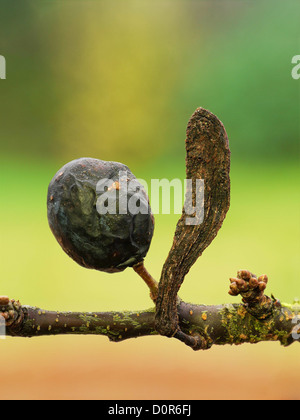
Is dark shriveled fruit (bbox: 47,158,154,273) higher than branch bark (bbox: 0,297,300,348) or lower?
higher

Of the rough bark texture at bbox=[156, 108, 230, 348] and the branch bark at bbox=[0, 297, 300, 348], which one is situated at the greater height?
the rough bark texture at bbox=[156, 108, 230, 348]
